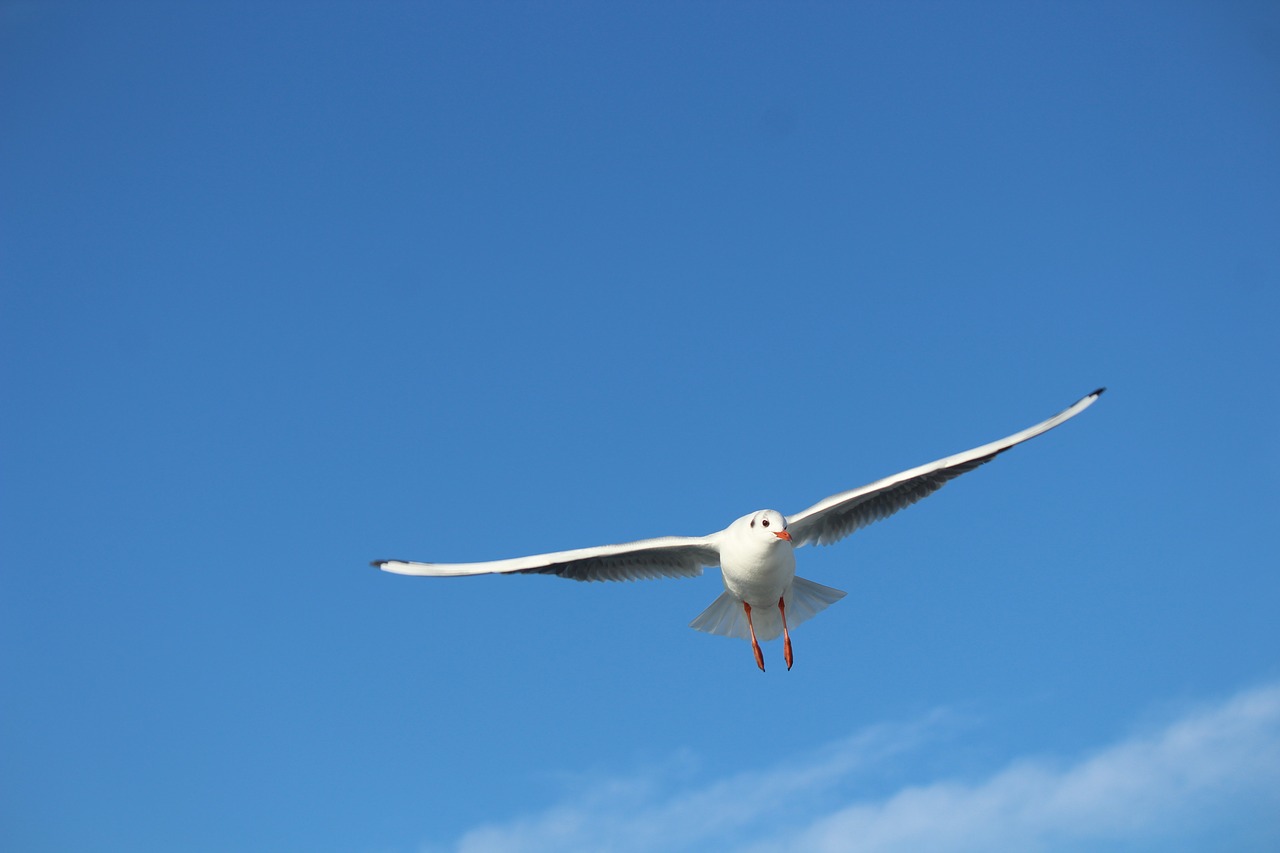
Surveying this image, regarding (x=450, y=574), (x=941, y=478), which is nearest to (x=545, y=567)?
(x=450, y=574)

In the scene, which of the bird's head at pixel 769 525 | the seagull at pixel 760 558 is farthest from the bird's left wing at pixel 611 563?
the bird's head at pixel 769 525

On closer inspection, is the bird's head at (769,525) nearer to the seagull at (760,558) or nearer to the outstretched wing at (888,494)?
the seagull at (760,558)

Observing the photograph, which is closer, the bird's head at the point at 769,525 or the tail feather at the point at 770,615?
the bird's head at the point at 769,525

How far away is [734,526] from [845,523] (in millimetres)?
1573

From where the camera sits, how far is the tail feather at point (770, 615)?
48.4 feet

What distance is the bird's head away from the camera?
13.5m

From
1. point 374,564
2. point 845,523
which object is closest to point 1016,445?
point 845,523

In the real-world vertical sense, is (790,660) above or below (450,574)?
below

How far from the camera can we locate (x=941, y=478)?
14.4m

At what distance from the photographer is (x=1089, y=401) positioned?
1405cm

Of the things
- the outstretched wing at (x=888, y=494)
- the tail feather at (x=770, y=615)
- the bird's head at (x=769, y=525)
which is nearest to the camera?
the bird's head at (x=769, y=525)

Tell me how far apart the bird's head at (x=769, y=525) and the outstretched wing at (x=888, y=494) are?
1.55 ft

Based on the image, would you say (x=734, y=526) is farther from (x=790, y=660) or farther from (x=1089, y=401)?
(x=1089, y=401)

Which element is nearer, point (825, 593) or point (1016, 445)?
point (1016, 445)
